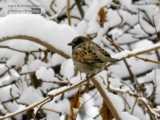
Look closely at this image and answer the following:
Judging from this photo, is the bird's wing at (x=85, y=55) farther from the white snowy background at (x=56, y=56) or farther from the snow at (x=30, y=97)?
the snow at (x=30, y=97)

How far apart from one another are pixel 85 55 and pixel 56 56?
0.93 metres

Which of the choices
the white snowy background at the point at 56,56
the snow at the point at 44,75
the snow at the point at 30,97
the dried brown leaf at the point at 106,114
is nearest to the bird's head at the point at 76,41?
the white snowy background at the point at 56,56

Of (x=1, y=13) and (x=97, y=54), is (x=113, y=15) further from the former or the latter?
(x=1, y=13)

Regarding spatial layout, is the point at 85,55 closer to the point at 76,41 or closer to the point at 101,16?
the point at 76,41

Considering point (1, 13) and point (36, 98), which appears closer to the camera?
point (36, 98)

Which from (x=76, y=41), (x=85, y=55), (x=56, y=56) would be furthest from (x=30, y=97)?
(x=85, y=55)

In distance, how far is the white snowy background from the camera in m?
1.50

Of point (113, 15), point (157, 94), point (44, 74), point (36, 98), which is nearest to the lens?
point (44, 74)

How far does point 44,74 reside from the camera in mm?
1774

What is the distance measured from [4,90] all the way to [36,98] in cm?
56

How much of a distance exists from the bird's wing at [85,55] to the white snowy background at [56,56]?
131mm

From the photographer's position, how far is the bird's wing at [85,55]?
1.33 meters

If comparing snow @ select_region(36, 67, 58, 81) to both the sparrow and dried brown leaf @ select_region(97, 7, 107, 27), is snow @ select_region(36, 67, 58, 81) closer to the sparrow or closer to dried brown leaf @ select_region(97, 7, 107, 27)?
the sparrow

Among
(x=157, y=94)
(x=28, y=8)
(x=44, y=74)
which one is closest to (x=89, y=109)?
(x=157, y=94)
